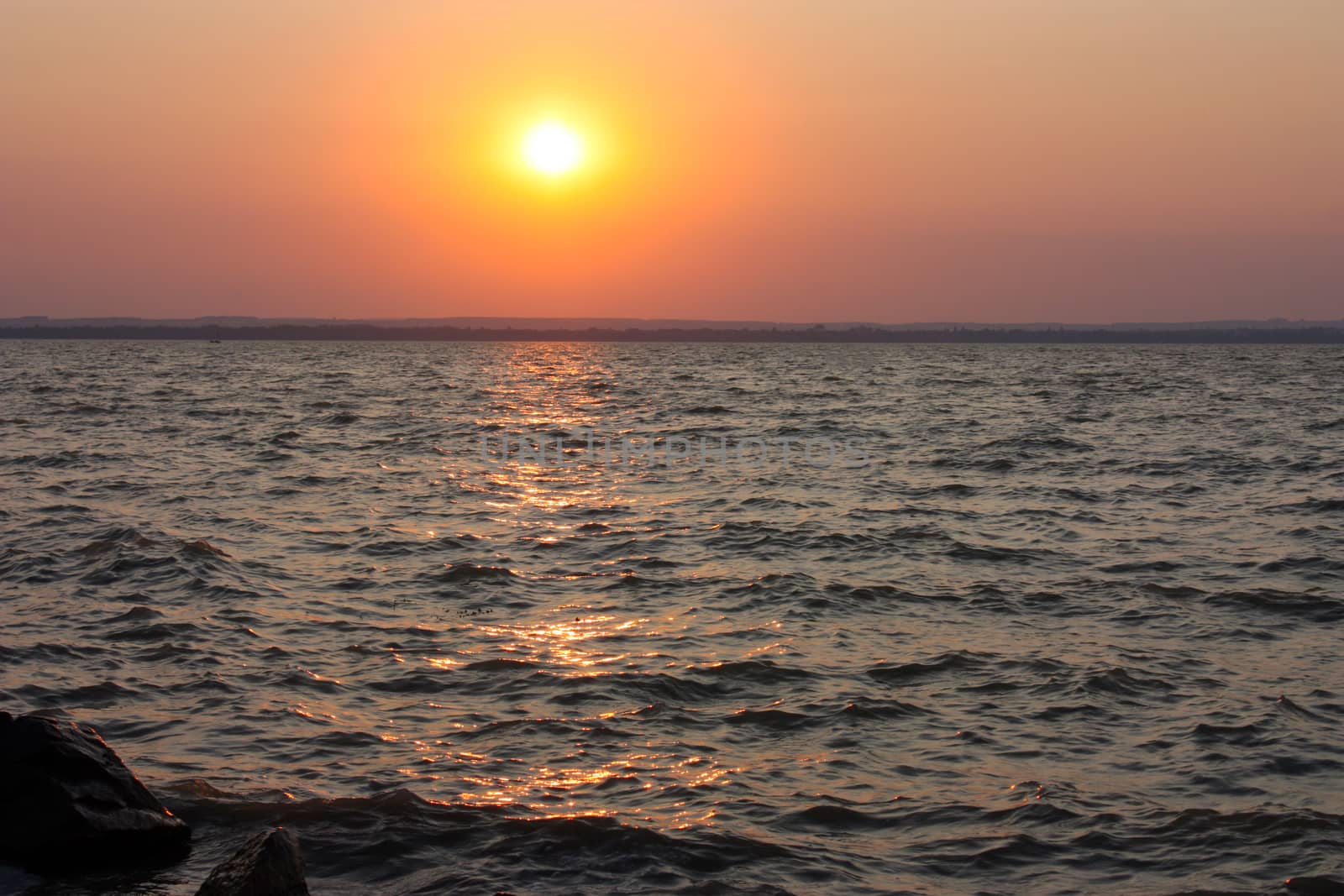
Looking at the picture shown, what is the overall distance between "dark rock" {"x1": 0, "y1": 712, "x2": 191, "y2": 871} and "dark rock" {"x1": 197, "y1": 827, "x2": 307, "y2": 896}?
4.69 feet

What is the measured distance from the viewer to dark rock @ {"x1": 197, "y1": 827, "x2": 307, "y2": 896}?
733 centimetres

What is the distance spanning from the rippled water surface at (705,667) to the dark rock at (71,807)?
404 millimetres

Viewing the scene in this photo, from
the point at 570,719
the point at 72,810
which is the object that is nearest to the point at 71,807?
the point at 72,810

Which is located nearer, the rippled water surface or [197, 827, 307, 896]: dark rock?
[197, 827, 307, 896]: dark rock

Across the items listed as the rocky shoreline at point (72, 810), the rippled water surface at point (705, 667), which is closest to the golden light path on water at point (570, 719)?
the rippled water surface at point (705, 667)

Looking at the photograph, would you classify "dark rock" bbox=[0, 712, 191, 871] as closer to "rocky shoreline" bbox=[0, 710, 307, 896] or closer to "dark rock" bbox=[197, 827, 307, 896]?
"rocky shoreline" bbox=[0, 710, 307, 896]

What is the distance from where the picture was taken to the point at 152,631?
607 inches

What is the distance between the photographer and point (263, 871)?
24.4 ft

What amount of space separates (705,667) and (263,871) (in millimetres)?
7063

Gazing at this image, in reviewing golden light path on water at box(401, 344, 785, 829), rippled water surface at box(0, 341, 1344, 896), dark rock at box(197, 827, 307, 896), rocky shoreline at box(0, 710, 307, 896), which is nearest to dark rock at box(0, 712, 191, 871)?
rocky shoreline at box(0, 710, 307, 896)

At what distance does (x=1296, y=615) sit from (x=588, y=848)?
1217cm

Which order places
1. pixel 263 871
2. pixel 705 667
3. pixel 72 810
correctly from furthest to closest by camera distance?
pixel 705 667, pixel 72 810, pixel 263 871

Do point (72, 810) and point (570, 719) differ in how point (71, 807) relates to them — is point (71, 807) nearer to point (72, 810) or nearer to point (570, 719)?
point (72, 810)

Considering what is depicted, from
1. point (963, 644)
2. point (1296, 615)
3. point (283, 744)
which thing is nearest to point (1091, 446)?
point (1296, 615)
